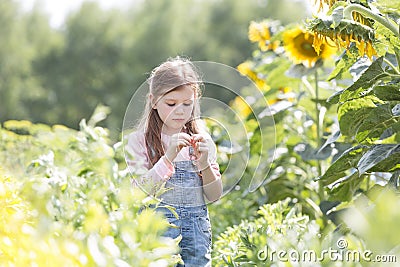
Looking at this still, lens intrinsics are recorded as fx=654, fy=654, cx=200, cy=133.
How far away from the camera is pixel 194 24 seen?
42.6 ft

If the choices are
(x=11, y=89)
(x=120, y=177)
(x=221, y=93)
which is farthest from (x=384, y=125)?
(x=11, y=89)

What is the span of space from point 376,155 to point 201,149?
1.03 ft

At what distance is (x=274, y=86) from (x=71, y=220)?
1.55 metres

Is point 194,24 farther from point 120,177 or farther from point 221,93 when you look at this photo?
point 120,177

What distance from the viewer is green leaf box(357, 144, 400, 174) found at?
115 cm

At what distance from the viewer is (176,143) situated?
3.82ft

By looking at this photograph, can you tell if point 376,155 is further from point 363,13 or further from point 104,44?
point 104,44

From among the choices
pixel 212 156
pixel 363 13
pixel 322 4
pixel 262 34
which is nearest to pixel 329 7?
pixel 322 4

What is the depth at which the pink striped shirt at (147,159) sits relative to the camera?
3.94ft

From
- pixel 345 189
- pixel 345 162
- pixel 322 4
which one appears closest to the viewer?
pixel 322 4

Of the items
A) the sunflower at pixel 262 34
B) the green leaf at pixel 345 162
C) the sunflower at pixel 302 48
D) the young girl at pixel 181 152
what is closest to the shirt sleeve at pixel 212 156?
the young girl at pixel 181 152

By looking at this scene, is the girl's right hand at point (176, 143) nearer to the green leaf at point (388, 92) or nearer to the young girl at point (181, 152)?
the young girl at point (181, 152)

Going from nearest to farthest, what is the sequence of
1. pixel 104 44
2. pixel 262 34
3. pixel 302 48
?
pixel 302 48, pixel 262 34, pixel 104 44

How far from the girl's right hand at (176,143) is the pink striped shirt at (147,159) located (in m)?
0.02
